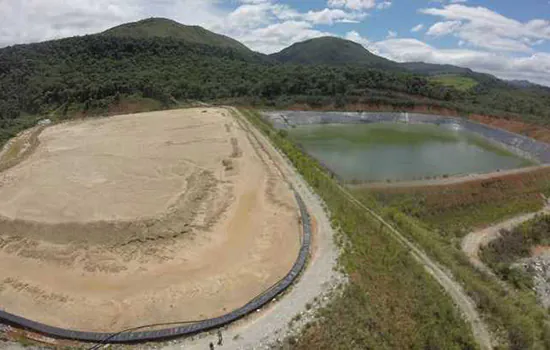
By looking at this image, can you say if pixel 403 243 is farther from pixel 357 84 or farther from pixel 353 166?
pixel 357 84

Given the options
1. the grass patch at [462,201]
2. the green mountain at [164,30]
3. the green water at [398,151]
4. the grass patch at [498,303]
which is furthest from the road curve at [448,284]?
the green mountain at [164,30]

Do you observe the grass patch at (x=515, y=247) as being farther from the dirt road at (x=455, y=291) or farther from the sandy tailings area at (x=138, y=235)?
the sandy tailings area at (x=138, y=235)

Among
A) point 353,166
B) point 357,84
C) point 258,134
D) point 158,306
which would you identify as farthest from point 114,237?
point 357,84

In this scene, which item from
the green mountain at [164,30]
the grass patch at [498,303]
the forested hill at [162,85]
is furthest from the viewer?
the green mountain at [164,30]

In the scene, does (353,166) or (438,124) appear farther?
(438,124)

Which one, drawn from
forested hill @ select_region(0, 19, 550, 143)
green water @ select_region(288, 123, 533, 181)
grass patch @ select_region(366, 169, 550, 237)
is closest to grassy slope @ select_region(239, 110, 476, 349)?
grass patch @ select_region(366, 169, 550, 237)
